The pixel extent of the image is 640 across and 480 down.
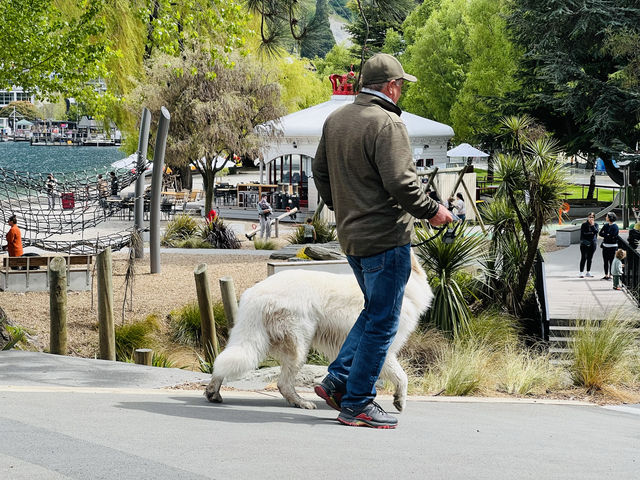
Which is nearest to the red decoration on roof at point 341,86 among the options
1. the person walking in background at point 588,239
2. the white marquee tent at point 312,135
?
the white marquee tent at point 312,135

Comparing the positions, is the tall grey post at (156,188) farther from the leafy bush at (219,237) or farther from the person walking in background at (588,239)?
the person walking in background at (588,239)

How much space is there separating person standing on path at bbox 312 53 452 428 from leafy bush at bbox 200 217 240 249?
1890cm

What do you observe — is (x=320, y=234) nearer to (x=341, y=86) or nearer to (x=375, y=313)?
(x=341, y=86)

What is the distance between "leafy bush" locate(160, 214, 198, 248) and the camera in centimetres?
2442

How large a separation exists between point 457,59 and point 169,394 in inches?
2092

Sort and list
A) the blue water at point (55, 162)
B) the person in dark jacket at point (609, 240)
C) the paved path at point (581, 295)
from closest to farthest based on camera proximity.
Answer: the paved path at point (581, 295)
the person in dark jacket at point (609, 240)
the blue water at point (55, 162)

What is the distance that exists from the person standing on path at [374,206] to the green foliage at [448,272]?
6946 mm

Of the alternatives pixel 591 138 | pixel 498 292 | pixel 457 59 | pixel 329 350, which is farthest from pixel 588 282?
pixel 457 59

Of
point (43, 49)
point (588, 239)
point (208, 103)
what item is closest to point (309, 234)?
point (588, 239)

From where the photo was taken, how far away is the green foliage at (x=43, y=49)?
607 inches

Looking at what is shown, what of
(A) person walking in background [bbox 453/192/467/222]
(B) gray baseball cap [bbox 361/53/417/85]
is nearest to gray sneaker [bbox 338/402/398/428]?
(B) gray baseball cap [bbox 361/53/417/85]

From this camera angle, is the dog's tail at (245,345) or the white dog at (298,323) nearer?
the dog's tail at (245,345)

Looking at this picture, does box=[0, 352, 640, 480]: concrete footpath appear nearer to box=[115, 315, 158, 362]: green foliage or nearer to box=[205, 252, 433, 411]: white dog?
box=[205, 252, 433, 411]: white dog

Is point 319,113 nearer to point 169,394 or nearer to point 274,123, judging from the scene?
point 274,123
